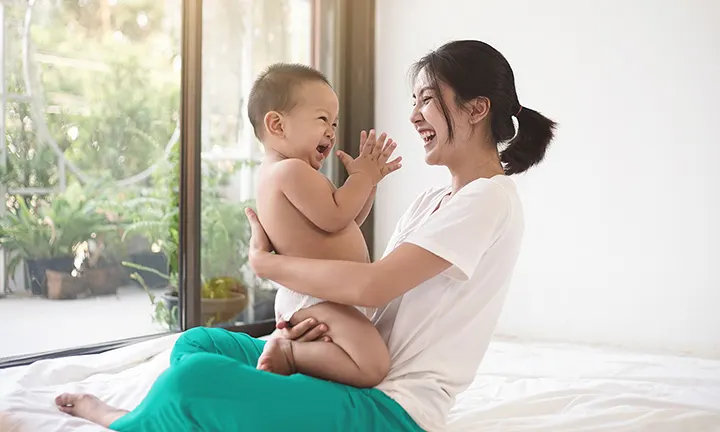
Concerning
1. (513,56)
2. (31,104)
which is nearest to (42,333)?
(31,104)

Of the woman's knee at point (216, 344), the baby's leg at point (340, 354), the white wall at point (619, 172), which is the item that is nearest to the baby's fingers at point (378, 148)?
the baby's leg at point (340, 354)

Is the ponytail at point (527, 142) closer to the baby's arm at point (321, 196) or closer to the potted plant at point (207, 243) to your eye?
the baby's arm at point (321, 196)

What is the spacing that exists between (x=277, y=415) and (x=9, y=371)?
4.10 feet

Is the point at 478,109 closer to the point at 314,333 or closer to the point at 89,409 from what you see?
the point at 314,333


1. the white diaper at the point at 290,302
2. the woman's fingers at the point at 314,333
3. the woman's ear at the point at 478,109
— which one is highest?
the woman's ear at the point at 478,109

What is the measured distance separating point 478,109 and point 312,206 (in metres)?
0.41

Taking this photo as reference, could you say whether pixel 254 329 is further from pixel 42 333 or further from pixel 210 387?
pixel 210 387

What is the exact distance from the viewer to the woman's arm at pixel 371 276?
1348 millimetres

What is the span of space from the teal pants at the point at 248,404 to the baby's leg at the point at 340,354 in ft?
0.16

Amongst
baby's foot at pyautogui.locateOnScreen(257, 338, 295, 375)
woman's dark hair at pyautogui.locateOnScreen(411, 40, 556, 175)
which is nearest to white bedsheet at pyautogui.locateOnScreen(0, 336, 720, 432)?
baby's foot at pyautogui.locateOnScreen(257, 338, 295, 375)

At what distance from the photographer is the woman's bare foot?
59.2 inches

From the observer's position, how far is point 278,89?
1.66 metres

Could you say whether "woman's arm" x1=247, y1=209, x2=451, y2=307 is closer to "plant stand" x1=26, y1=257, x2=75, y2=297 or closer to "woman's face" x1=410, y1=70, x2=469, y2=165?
"woman's face" x1=410, y1=70, x2=469, y2=165

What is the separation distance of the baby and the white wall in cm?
156
